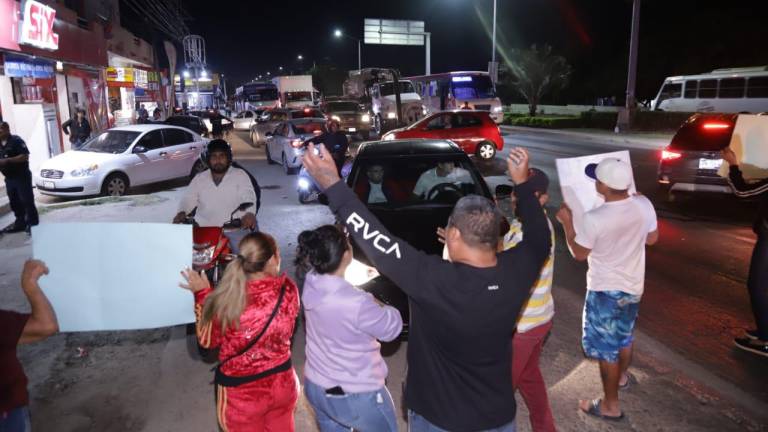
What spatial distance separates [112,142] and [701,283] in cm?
1257

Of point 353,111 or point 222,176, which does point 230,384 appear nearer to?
point 222,176

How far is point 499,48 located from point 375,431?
5803 cm

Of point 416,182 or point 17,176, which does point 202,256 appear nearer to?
point 416,182

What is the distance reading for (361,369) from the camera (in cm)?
274

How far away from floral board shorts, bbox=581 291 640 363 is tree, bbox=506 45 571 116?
157 ft

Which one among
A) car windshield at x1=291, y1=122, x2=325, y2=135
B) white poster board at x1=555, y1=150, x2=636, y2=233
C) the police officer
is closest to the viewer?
white poster board at x1=555, y1=150, x2=636, y2=233

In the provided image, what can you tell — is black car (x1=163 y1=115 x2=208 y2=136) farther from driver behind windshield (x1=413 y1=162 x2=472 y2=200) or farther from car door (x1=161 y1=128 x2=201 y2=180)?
driver behind windshield (x1=413 y1=162 x2=472 y2=200)

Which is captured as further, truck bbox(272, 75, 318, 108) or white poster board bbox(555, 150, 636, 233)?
truck bbox(272, 75, 318, 108)

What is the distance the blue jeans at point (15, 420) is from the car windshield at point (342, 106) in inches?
1049

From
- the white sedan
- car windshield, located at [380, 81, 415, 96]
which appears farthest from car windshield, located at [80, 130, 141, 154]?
car windshield, located at [380, 81, 415, 96]

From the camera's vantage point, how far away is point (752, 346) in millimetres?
5234

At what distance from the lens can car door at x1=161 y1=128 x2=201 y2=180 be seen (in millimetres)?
14758

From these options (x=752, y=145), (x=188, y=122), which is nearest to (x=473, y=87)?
(x=188, y=122)

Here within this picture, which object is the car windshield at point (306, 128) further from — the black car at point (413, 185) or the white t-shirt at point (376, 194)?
the white t-shirt at point (376, 194)
